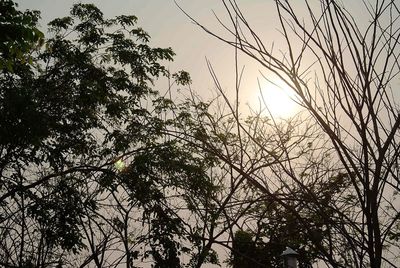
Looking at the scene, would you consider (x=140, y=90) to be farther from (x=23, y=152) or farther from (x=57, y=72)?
(x=23, y=152)

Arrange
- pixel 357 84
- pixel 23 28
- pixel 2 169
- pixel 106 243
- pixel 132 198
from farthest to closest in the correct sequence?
pixel 106 243, pixel 2 169, pixel 132 198, pixel 23 28, pixel 357 84

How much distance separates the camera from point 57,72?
334 inches

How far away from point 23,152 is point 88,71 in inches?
91.7

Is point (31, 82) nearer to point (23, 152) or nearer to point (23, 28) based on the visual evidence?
point (23, 152)

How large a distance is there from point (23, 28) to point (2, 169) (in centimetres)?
488

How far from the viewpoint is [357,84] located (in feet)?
5.43

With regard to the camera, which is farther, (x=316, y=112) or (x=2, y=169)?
(x=2, y=169)

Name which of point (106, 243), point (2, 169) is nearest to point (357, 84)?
point (2, 169)

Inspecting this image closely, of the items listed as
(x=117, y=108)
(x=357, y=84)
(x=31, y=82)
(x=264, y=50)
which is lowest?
(x=357, y=84)

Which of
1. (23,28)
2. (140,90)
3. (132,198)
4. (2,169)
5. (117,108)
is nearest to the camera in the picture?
(23,28)

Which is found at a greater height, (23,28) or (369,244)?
(23,28)

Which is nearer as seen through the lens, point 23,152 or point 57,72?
point 23,152

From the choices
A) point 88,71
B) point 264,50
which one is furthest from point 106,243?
point 264,50

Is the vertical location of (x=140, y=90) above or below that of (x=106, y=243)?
above
